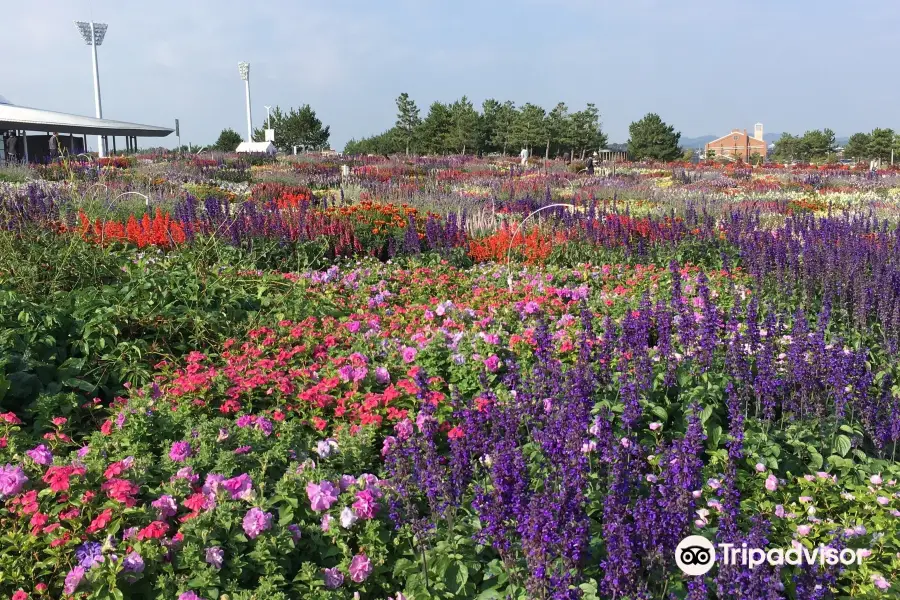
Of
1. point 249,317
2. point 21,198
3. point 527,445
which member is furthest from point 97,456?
point 21,198

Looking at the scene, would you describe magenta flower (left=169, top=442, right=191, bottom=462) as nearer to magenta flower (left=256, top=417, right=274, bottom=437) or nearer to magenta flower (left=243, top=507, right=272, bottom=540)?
magenta flower (left=256, top=417, right=274, bottom=437)

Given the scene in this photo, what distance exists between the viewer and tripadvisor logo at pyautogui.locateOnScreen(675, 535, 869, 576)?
1933 millimetres

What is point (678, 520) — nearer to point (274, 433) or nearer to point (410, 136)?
point (274, 433)

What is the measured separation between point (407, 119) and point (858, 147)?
31811mm

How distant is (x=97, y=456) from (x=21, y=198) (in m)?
5.90

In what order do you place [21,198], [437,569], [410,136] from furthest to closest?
[410,136], [21,198], [437,569]

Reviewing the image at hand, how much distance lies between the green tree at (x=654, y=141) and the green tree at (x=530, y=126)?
8.37m

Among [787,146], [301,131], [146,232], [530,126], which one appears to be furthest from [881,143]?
[146,232]

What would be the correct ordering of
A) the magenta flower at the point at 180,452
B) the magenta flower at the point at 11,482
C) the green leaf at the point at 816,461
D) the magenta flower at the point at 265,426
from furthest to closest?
the green leaf at the point at 816,461 → the magenta flower at the point at 265,426 → the magenta flower at the point at 180,452 → the magenta flower at the point at 11,482

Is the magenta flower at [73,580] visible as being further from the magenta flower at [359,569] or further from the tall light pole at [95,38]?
the tall light pole at [95,38]

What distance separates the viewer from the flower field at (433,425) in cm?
218

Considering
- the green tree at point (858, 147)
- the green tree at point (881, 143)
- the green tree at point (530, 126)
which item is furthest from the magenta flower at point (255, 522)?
the green tree at point (858, 147)

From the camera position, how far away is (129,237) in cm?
686

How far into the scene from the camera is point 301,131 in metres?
43.2
